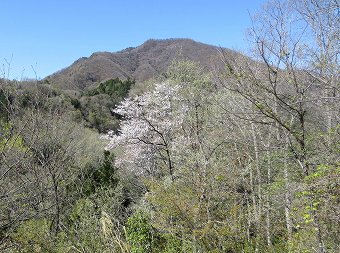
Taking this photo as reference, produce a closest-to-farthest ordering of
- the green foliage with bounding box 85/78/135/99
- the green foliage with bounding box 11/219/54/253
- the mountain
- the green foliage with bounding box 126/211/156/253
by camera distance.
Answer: the green foliage with bounding box 126/211/156/253 → the green foliage with bounding box 11/219/54/253 → the green foliage with bounding box 85/78/135/99 → the mountain

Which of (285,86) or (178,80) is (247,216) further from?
(178,80)

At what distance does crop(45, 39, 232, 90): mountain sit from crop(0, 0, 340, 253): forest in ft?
150

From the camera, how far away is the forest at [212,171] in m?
6.42

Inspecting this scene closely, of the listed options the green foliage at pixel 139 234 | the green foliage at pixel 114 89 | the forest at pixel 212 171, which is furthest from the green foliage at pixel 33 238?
the green foliage at pixel 114 89

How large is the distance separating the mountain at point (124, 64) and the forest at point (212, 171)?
150 feet

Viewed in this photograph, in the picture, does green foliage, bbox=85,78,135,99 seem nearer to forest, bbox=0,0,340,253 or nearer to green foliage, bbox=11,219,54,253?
forest, bbox=0,0,340,253

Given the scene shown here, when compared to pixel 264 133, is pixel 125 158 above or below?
below

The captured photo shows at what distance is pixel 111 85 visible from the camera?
50094 millimetres

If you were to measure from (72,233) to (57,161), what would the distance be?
2.84 meters

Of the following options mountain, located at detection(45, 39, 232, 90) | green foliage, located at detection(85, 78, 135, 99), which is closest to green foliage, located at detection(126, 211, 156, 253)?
green foliage, located at detection(85, 78, 135, 99)

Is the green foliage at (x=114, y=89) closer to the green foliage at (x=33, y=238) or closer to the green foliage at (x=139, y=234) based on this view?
the green foliage at (x=33, y=238)

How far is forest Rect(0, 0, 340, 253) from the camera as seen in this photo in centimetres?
642

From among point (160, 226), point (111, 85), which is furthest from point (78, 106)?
point (160, 226)

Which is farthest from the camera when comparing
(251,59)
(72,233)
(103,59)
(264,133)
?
(103,59)
